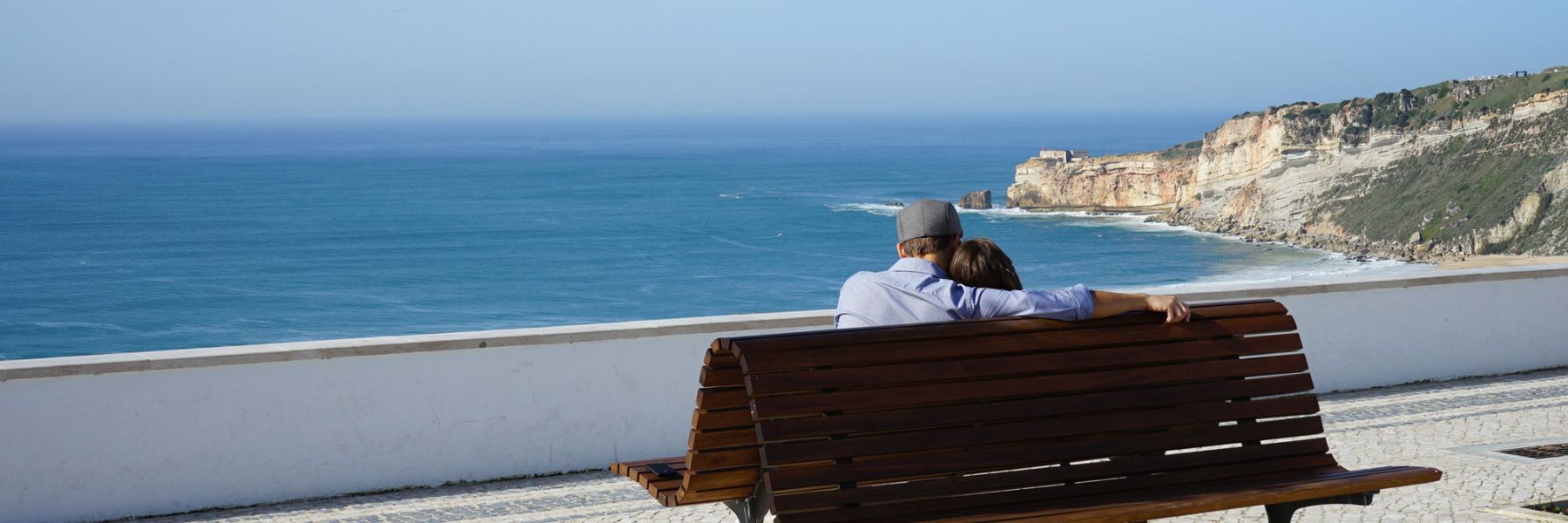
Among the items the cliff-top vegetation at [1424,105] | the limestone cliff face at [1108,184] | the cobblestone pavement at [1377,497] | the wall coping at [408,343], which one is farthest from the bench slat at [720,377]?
the limestone cliff face at [1108,184]

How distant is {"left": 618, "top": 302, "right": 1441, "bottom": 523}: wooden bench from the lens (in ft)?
10.3

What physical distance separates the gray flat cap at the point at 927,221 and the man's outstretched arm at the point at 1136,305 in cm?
40

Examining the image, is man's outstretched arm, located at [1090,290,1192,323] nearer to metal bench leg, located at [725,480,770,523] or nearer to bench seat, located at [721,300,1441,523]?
bench seat, located at [721,300,1441,523]

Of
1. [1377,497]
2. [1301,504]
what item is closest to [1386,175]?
[1377,497]

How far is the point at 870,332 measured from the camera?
325cm

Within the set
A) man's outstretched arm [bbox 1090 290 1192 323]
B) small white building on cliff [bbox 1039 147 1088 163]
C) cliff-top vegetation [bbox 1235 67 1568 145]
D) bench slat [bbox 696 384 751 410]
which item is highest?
man's outstretched arm [bbox 1090 290 1192 323]

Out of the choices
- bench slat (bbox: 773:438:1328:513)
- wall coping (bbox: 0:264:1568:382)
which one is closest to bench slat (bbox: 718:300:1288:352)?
bench slat (bbox: 773:438:1328:513)

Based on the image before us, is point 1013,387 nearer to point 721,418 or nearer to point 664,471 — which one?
point 721,418

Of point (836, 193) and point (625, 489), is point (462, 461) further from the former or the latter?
point (836, 193)

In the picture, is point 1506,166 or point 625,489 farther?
point 1506,166

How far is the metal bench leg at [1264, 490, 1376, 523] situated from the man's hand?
0.51 metres

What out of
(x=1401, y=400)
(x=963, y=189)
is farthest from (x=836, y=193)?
(x=1401, y=400)

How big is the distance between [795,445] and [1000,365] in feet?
1.81

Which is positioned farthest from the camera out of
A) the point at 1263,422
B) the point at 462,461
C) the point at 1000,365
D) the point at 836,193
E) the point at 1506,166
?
the point at 836,193
